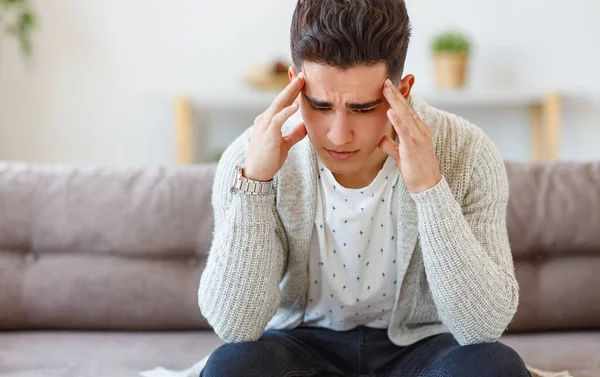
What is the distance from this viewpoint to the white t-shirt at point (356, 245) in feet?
4.67

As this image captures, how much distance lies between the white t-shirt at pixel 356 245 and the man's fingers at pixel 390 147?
0.10 metres

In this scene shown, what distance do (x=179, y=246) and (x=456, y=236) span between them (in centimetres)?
79

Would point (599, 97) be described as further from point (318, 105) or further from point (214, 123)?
point (318, 105)

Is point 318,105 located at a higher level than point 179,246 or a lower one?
higher

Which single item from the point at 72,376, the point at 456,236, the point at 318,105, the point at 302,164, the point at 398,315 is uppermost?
the point at 318,105

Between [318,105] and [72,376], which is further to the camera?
[72,376]

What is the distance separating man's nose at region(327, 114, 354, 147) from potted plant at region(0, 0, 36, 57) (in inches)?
85.5

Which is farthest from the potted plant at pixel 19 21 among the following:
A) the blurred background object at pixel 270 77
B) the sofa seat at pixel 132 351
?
the sofa seat at pixel 132 351

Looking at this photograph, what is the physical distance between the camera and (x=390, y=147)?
134 centimetres

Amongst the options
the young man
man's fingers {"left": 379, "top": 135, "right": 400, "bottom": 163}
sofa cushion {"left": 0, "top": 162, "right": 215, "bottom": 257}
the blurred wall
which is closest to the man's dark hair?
the young man

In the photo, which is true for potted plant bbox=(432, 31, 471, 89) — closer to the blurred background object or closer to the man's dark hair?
the blurred background object

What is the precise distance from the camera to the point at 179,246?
1.83 m

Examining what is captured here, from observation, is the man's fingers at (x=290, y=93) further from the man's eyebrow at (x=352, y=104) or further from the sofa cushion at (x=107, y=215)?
the sofa cushion at (x=107, y=215)

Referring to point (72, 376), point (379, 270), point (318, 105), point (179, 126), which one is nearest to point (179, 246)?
point (72, 376)
